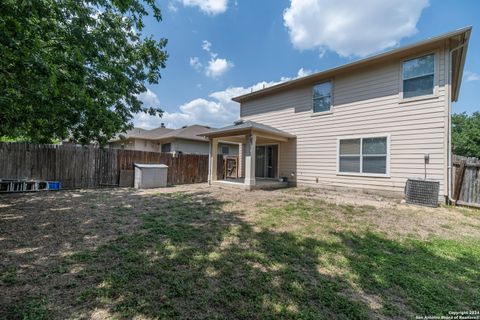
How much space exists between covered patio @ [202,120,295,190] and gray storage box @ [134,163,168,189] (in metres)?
2.34

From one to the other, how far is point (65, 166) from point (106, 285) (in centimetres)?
889

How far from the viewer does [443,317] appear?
1.99m

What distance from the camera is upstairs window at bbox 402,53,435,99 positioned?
702 cm

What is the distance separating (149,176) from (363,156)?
921 centimetres

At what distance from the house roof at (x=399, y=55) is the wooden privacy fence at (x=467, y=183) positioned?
369 cm

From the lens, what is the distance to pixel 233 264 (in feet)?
9.36

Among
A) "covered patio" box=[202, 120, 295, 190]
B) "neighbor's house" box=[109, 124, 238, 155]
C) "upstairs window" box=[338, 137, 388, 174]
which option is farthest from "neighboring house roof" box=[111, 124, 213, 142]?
"upstairs window" box=[338, 137, 388, 174]

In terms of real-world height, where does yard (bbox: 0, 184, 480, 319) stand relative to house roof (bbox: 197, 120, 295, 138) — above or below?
below

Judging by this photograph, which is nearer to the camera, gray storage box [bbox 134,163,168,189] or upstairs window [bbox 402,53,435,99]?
upstairs window [bbox 402,53,435,99]

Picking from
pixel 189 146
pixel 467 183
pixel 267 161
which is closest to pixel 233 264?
pixel 467 183

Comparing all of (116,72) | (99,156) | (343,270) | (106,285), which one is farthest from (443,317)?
(99,156)

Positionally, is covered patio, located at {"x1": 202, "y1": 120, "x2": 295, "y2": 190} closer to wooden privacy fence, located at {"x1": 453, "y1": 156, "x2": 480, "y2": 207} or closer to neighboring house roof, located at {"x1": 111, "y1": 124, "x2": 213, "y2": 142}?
wooden privacy fence, located at {"x1": 453, "y1": 156, "x2": 480, "y2": 207}

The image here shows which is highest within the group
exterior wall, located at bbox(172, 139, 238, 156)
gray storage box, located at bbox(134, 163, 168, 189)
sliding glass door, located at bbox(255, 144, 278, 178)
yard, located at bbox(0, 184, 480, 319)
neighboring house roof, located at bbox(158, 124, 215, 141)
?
neighboring house roof, located at bbox(158, 124, 215, 141)

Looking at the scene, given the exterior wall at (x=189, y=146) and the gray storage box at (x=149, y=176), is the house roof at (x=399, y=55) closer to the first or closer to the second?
the gray storage box at (x=149, y=176)
